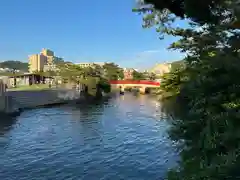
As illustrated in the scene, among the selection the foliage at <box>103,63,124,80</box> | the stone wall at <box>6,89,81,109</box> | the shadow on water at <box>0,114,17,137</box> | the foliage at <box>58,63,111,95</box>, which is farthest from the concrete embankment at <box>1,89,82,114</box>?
the foliage at <box>103,63,124,80</box>

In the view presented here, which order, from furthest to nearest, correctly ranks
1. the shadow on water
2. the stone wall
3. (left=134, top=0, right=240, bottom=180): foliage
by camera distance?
the stone wall
the shadow on water
(left=134, top=0, right=240, bottom=180): foliage

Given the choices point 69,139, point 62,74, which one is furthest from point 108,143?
point 62,74

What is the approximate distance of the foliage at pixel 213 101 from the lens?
465cm

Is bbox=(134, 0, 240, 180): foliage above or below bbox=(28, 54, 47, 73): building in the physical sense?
below

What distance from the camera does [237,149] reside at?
176 inches

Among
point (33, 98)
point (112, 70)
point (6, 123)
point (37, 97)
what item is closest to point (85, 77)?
point (37, 97)

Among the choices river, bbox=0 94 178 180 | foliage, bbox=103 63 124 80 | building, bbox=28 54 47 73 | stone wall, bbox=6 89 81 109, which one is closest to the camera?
river, bbox=0 94 178 180

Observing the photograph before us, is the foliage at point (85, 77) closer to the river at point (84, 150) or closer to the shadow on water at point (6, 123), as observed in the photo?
the shadow on water at point (6, 123)

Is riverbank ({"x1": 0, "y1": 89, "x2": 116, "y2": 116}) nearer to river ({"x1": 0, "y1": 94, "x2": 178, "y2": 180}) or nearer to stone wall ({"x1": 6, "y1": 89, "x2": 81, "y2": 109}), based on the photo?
stone wall ({"x1": 6, "y1": 89, "x2": 81, "y2": 109})

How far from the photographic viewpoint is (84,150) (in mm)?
14656

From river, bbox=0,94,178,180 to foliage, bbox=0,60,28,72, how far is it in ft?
346

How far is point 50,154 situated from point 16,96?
892 inches

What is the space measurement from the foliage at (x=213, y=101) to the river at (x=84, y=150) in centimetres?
534

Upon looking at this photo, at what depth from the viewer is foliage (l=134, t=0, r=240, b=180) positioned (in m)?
4.65
